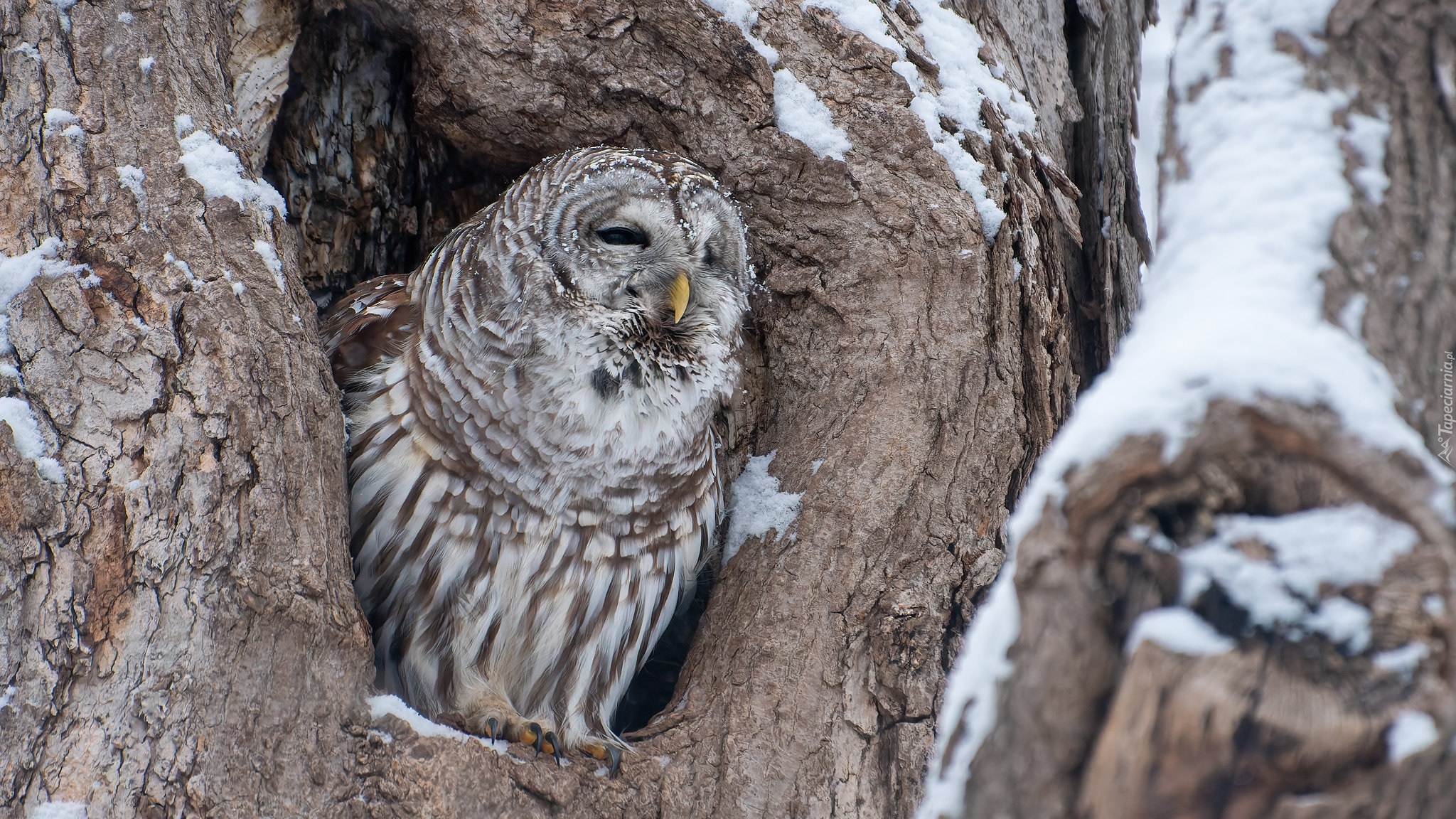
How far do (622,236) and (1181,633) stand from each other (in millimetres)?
1947

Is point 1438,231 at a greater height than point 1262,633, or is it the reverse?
point 1438,231

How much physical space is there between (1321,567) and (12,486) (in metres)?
2.05

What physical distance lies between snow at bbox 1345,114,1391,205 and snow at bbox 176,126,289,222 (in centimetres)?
205

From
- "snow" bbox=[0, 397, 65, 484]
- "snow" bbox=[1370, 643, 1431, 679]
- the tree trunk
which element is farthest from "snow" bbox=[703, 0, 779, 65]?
"snow" bbox=[1370, 643, 1431, 679]

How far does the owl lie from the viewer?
8.46ft

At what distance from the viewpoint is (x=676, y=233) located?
2729 mm

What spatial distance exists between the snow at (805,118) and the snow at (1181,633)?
6.01 ft

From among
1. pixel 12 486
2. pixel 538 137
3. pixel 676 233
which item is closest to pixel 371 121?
pixel 538 137

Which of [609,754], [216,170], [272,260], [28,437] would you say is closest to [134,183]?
[216,170]

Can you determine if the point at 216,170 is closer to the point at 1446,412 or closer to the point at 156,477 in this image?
the point at 156,477

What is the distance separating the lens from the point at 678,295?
107 inches

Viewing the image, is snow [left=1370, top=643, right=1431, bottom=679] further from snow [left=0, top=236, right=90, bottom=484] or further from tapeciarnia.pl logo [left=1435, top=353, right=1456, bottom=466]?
snow [left=0, top=236, right=90, bottom=484]

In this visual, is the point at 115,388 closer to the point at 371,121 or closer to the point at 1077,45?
the point at 371,121

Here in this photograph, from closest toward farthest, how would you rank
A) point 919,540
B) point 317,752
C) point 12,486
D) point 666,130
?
point 12,486
point 317,752
point 919,540
point 666,130
